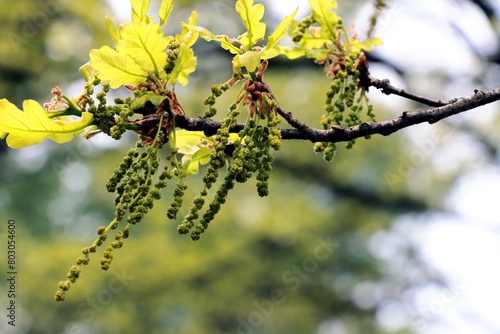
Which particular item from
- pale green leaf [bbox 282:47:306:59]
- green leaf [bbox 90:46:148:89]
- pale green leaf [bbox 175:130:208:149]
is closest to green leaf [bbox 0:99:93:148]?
green leaf [bbox 90:46:148:89]

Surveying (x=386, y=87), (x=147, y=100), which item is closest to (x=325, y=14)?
(x=386, y=87)

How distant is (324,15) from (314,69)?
439 centimetres

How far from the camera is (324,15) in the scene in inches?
64.5

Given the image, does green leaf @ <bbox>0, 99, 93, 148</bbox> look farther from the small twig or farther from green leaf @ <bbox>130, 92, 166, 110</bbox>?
the small twig

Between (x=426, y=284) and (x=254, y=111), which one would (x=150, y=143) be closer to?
(x=254, y=111)

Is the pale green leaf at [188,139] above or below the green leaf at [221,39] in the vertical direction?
below

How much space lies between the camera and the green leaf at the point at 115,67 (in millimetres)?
1298

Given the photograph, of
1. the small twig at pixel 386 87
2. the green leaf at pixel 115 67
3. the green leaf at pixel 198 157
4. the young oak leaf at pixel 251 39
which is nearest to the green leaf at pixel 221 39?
the young oak leaf at pixel 251 39

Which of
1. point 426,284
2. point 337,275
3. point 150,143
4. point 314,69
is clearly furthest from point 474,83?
point 150,143

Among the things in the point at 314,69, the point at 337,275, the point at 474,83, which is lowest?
the point at 337,275

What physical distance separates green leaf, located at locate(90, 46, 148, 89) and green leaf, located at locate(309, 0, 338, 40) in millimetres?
536

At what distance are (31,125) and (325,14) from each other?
2.59 ft

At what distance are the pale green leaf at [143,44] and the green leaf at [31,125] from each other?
16 cm

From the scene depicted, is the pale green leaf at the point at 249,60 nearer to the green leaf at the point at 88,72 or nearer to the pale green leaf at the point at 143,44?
the pale green leaf at the point at 143,44
